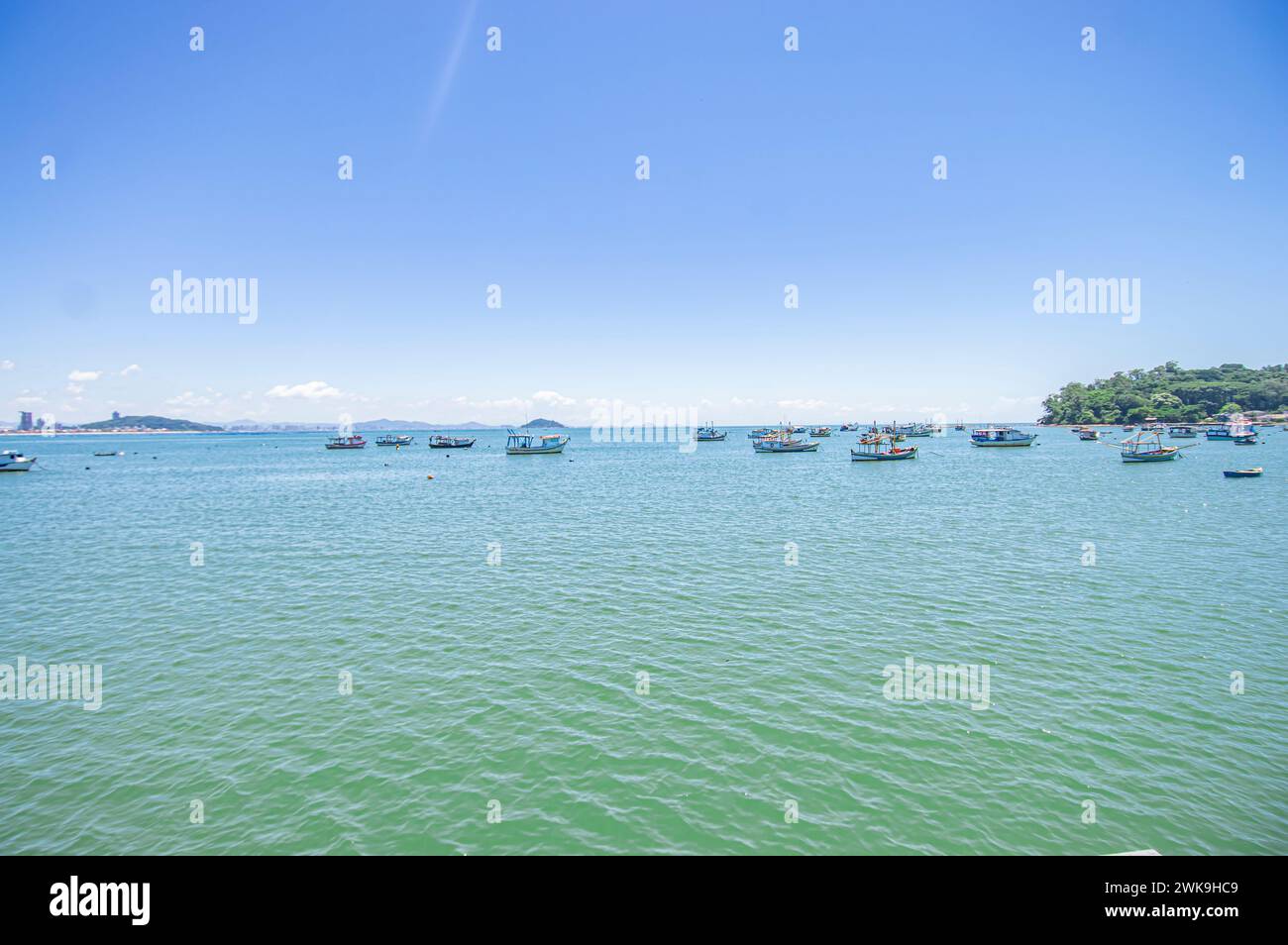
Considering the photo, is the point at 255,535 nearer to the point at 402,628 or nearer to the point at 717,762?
the point at 402,628

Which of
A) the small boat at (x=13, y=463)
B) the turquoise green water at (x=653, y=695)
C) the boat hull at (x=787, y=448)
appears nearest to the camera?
the turquoise green water at (x=653, y=695)

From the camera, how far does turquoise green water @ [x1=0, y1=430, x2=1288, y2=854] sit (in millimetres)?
10852

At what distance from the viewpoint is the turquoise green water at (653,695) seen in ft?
35.6

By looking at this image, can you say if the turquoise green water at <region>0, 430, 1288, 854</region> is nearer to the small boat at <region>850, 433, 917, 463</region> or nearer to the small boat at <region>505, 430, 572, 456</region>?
the small boat at <region>850, 433, 917, 463</region>

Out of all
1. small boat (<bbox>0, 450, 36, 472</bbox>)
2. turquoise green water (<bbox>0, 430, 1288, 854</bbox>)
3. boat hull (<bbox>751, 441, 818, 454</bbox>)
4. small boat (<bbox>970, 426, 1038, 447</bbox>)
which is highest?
small boat (<bbox>970, 426, 1038, 447</bbox>)

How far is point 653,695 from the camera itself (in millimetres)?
15758

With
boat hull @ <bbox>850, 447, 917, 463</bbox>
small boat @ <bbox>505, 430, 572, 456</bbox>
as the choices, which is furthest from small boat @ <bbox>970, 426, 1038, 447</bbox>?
small boat @ <bbox>505, 430, 572, 456</bbox>

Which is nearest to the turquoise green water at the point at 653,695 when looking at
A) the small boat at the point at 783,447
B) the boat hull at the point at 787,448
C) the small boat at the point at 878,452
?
the small boat at the point at 878,452

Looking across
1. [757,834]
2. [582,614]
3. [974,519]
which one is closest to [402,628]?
[582,614]

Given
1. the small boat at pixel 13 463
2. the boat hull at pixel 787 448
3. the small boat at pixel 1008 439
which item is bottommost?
the small boat at pixel 13 463

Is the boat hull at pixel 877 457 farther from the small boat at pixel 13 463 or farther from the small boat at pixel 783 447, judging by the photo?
the small boat at pixel 13 463

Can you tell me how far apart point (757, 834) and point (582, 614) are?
41.9 ft

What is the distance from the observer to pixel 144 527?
42.2 metres

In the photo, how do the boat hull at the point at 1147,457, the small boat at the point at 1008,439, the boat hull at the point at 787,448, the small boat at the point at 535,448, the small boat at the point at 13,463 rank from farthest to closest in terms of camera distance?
the small boat at the point at 1008,439 < the small boat at the point at 535,448 < the boat hull at the point at 787,448 < the small boat at the point at 13,463 < the boat hull at the point at 1147,457
